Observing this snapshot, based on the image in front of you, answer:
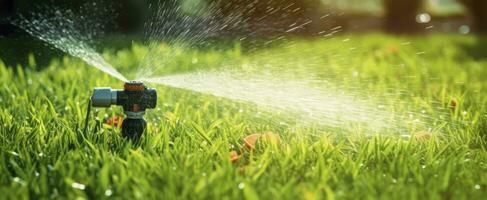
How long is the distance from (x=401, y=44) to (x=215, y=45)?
84.1 inches

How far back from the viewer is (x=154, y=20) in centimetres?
825

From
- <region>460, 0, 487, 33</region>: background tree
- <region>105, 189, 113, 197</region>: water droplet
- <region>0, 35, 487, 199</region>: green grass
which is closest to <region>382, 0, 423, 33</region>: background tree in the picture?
<region>460, 0, 487, 33</region>: background tree

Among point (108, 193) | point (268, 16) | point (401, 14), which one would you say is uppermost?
point (401, 14)

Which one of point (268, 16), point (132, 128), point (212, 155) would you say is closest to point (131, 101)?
point (132, 128)

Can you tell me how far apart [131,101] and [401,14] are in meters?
9.94

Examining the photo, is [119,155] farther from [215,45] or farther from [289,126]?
[215,45]

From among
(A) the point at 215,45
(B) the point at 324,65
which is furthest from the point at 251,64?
(A) the point at 215,45

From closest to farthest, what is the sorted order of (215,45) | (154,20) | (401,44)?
(215,45) → (401,44) → (154,20)

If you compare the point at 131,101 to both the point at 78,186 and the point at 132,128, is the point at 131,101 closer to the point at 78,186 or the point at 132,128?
the point at 132,128

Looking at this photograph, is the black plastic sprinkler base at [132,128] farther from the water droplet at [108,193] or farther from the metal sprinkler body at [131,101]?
the water droplet at [108,193]

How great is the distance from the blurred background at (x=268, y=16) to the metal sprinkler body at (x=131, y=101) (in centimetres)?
265

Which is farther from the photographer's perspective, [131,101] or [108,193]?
[131,101]

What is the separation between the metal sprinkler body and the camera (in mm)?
2477

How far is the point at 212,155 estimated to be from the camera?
2.34 meters
